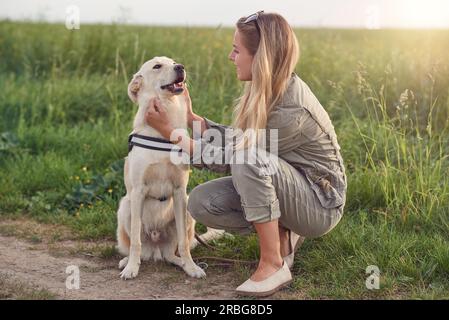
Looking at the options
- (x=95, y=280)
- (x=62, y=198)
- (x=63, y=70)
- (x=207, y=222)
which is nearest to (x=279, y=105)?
(x=207, y=222)

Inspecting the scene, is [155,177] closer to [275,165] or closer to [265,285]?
[275,165]

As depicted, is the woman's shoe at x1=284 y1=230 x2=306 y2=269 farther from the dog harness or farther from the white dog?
the dog harness

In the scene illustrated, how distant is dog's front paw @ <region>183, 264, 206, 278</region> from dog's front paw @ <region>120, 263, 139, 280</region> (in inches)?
10.3

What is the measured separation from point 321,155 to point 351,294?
688 millimetres

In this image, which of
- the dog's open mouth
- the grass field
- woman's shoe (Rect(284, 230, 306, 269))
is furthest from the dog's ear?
woman's shoe (Rect(284, 230, 306, 269))

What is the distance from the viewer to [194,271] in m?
3.59

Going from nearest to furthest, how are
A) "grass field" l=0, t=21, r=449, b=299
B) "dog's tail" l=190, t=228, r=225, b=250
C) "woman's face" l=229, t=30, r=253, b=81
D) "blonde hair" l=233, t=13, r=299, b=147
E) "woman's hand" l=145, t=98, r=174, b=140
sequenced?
"blonde hair" l=233, t=13, r=299, b=147, "woman's face" l=229, t=30, r=253, b=81, "woman's hand" l=145, t=98, r=174, b=140, "grass field" l=0, t=21, r=449, b=299, "dog's tail" l=190, t=228, r=225, b=250

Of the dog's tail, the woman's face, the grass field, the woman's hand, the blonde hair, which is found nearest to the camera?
the blonde hair

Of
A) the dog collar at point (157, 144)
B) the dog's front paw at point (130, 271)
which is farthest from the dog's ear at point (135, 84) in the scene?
the dog's front paw at point (130, 271)

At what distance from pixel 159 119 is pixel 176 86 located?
20cm

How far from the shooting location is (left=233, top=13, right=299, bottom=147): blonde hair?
10.4 feet

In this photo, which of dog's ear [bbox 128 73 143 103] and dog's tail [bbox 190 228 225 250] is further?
dog's tail [bbox 190 228 225 250]
